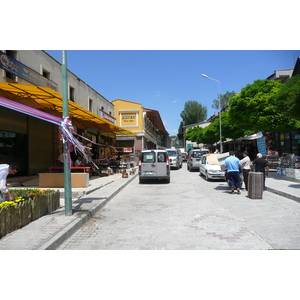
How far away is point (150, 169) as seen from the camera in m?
13.9

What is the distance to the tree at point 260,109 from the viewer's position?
53.1 feet

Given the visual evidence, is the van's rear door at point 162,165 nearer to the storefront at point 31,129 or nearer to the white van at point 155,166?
the white van at point 155,166

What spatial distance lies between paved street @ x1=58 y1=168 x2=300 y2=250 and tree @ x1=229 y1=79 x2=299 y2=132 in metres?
8.71

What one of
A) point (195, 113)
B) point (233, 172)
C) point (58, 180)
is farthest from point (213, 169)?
point (195, 113)

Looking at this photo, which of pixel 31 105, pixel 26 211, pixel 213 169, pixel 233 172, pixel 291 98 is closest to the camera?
pixel 26 211

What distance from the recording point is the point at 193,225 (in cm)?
582

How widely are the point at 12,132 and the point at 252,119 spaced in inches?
557

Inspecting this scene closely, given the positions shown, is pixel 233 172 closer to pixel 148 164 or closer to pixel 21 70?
pixel 148 164

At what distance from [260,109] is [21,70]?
13.9 m

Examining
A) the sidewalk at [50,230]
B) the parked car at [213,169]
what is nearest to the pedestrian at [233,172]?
the parked car at [213,169]

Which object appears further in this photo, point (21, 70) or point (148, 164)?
point (148, 164)

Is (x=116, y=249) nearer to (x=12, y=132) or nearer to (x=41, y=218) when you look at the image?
(x=41, y=218)

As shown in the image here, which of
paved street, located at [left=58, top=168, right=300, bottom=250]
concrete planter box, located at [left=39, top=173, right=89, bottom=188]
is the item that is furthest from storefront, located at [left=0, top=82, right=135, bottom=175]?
paved street, located at [left=58, top=168, right=300, bottom=250]

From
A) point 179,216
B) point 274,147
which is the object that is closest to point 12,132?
point 179,216
